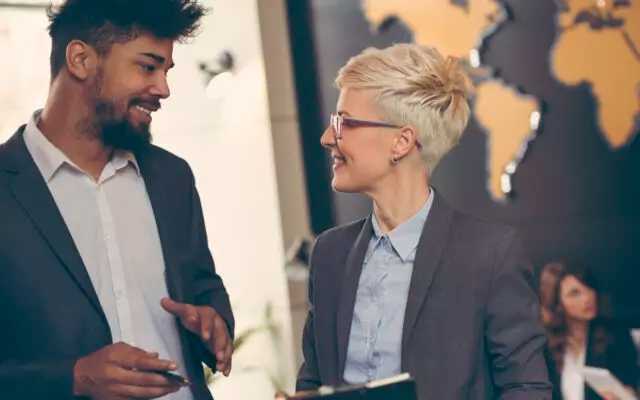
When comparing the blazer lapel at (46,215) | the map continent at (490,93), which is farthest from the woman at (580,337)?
the blazer lapel at (46,215)

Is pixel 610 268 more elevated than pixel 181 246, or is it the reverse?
pixel 181 246

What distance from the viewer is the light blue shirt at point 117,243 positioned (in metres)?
2.29

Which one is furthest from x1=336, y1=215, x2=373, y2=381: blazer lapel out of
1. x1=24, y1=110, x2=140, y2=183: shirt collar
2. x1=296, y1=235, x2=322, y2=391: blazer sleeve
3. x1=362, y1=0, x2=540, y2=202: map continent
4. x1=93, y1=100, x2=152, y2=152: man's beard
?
x1=362, y1=0, x2=540, y2=202: map continent

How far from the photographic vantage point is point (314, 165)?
527 cm

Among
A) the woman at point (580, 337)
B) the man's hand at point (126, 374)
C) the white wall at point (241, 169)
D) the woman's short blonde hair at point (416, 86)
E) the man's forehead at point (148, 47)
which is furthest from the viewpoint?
the white wall at point (241, 169)

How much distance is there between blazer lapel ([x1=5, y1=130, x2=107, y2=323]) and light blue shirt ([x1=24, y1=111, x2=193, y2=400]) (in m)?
0.04

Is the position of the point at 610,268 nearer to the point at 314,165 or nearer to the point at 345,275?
the point at 314,165

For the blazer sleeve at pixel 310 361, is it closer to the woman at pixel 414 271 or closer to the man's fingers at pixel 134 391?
the woman at pixel 414 271

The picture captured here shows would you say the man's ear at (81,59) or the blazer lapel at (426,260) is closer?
the blazer lapel at (426,260)

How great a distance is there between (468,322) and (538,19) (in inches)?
101

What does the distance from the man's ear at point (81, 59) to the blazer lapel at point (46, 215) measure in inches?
10.0

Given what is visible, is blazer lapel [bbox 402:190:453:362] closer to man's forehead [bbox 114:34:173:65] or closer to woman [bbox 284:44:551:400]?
woman [bbox 284:44:551:400]

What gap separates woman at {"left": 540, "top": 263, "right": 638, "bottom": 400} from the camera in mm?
4082

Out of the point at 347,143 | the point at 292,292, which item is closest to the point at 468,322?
the point at 347,143
